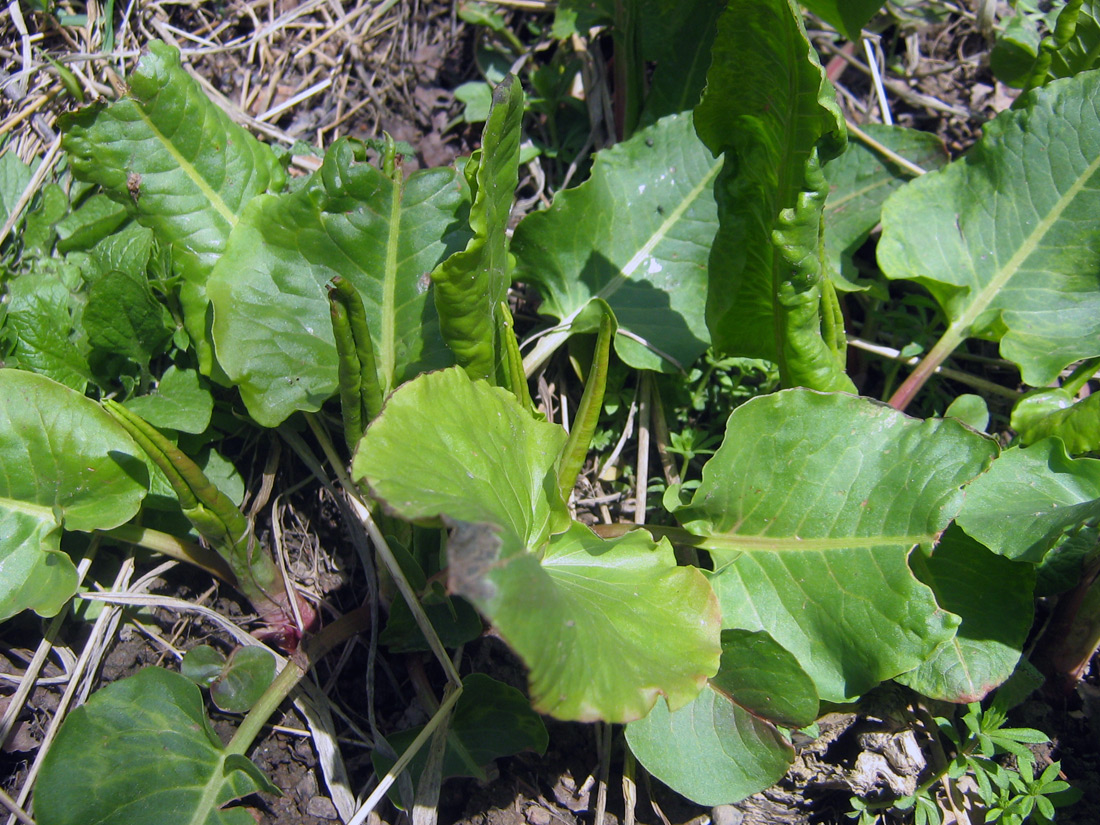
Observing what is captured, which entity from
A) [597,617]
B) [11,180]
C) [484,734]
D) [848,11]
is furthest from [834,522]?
[11,180]

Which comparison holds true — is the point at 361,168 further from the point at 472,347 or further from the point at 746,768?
the point at 746,768

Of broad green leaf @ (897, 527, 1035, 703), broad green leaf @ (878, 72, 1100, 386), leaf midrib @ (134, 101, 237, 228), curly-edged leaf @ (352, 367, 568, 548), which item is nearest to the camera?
curly-edged leaf @ (352, 367, 568, 548)

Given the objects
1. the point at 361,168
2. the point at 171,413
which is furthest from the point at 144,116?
the point at 171,413

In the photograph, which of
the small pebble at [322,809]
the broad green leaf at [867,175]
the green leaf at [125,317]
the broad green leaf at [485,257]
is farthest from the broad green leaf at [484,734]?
the broad green leaf at [867,175]

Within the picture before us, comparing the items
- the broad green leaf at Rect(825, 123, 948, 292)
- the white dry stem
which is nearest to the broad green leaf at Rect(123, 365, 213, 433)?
the white dry stem

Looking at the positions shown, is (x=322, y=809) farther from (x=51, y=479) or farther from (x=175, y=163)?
(x=175, y=163)

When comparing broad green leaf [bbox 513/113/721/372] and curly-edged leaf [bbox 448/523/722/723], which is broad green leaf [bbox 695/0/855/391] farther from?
curly-edged leaf [bbox 448/523/722/723]

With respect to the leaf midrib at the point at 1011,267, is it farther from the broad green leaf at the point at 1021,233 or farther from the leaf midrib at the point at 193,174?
the leaf midrib at the point at 193,174
